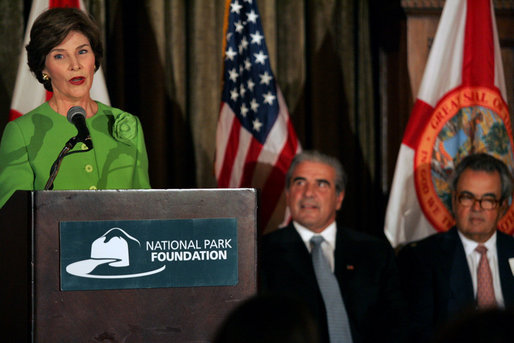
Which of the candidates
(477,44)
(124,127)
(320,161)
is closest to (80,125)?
(124,127)

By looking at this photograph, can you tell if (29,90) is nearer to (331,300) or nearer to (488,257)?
(331,300)

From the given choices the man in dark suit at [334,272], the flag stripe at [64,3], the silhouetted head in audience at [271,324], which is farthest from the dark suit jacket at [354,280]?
the silhouetted head in audience at [271,324]

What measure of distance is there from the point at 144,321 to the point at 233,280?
0.22 meters

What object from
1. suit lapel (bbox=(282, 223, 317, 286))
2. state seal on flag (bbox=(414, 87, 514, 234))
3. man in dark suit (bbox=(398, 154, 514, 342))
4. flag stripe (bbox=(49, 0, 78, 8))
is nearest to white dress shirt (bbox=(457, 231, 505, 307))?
man in dark suit (bbox=(398, 154, 514, 342))

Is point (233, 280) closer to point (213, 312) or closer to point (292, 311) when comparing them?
point (213, 312)

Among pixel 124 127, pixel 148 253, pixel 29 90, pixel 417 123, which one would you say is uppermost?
pixel 29 90

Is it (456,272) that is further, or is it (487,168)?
(487,168)

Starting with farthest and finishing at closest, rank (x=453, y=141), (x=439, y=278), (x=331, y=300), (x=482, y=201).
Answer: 1. (x=453, y=141)
2. (x=482, y=201)
3. (x=439, y=278)
4. (x=331, y=300)

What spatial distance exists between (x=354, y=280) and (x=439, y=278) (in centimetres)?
37

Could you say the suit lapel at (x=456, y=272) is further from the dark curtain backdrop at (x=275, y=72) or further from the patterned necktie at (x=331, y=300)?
the dark curtain backdrop at (x=275, y=72)

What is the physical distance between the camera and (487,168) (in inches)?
106

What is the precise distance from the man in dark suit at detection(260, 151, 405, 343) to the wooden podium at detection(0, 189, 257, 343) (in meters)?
0.85

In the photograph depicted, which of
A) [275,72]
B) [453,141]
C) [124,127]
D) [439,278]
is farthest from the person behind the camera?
[275,72]

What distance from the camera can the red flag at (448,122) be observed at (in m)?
3.16
